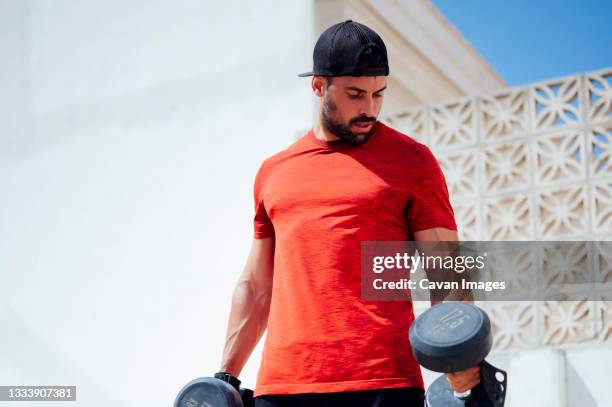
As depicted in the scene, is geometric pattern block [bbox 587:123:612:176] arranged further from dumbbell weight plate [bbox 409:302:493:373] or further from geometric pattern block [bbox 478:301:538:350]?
dumbbell weight plate [bbox 409:302:493:373]

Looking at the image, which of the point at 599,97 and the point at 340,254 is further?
the point at 599,97

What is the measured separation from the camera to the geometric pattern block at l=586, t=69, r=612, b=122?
4.42m

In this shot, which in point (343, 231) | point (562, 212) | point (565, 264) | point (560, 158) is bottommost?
point (565, 264)

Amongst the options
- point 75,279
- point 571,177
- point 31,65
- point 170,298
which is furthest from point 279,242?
point 31,65

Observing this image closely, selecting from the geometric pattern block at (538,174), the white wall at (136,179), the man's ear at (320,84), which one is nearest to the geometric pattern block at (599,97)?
the geometric pattern block at (538,174)

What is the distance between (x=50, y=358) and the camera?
5.29 m

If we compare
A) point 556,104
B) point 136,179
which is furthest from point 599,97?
point 136,179

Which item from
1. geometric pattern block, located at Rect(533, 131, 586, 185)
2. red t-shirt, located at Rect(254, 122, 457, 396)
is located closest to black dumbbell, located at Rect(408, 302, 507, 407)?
red t-shirt, located at Rect(254, 122, 457, 396)

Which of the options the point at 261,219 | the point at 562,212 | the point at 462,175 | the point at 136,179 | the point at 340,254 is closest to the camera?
the point at 340,254

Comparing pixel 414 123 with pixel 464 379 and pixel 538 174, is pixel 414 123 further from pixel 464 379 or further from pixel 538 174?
pixel 464 379

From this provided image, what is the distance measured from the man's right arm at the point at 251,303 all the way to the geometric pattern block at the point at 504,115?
2524 millimetres

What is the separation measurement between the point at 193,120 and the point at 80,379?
1359mm

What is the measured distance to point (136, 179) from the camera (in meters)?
5.29

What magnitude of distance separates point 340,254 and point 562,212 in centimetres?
247
